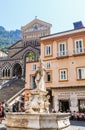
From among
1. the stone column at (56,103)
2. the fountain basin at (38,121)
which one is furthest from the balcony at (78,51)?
the fountain basin at (38,121)

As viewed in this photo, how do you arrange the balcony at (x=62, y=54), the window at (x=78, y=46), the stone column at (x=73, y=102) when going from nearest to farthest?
the stone column at (x=73, y=102), the window at (x=78, y=46), the balcony at (x=62, y=54)

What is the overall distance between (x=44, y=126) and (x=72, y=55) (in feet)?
61.3

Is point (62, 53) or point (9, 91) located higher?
point (62, 53)

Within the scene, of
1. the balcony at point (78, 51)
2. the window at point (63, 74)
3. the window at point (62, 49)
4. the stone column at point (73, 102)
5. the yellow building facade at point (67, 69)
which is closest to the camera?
the stone column at point (73, 102)

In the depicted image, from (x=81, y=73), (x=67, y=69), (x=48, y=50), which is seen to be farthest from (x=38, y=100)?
(x=48, y=50)

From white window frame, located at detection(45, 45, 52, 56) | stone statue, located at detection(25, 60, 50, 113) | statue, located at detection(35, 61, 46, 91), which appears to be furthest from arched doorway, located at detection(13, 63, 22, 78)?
stone statue, located at detection(25, 60, 50, 113)

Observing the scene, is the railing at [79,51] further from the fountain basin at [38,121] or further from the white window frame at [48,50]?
the fountain basin at [38,121]

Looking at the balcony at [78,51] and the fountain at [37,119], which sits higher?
the balcony at [78,51]

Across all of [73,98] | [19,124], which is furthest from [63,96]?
[19,124]

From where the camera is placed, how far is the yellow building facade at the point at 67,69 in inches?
1086

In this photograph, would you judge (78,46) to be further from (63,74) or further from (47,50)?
(47,50)

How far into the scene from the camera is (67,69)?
94.9 ft

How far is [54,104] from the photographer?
Result: 29.0 metres

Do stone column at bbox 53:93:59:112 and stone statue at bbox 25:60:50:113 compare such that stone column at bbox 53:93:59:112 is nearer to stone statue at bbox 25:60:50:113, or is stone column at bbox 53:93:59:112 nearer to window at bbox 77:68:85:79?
window at bbox 77:68:85:79
